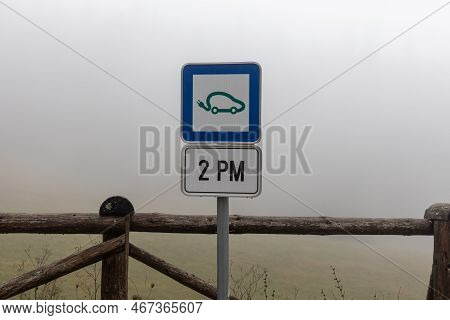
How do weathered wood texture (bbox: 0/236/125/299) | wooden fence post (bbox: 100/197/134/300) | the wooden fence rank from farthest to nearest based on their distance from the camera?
wooden fence post (bbox: 100/197/134/300), the wooden fence, weathered wood texture (bbox: 0/236/125/299)

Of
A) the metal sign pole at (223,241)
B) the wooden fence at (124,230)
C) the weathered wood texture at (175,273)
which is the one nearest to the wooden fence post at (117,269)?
the wooden fence at (124,230)

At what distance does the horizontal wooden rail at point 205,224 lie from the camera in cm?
534

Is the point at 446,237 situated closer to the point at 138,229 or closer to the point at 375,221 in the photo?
the point at 375,221

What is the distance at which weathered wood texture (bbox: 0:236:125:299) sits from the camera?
4.89 metres

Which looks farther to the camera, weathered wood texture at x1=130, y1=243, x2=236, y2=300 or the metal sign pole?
weathered wood texture at x1=130, y1=243, x2=236, y2=300

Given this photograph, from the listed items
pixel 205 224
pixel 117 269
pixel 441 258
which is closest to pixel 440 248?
pixel 441 258

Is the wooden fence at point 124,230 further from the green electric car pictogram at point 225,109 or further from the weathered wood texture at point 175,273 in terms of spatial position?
the green electric car pictogram at point 225,109

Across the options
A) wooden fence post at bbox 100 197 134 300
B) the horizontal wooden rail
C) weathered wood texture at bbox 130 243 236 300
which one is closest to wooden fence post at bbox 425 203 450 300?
the horizontal wooden rail

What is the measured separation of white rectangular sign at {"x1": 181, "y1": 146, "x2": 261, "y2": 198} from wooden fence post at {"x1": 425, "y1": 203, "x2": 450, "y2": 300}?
10.9ft

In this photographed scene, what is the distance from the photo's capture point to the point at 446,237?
6.02m

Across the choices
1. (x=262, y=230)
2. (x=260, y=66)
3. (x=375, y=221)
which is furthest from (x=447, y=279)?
(x=260, y=66)

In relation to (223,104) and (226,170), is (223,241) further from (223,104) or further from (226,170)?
(223,104)

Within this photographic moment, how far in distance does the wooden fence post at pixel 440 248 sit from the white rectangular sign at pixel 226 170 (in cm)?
332

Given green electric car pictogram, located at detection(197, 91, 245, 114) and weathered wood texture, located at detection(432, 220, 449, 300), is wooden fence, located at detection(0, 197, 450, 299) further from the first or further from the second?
green electric car pictogram, located at detection(197, 91, 245, 114)
